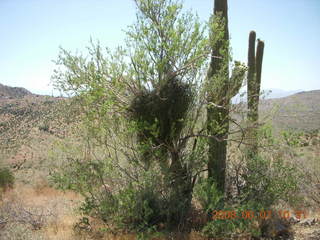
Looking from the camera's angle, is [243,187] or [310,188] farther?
[310,188]

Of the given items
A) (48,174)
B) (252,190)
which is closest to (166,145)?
(252,190)

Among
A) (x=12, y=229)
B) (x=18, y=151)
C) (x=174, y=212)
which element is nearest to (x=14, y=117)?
(x=18, y=151)

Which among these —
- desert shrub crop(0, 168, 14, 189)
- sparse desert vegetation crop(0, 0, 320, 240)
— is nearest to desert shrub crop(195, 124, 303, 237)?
sparse desert vegetation crop(0, 0, 320, 240)

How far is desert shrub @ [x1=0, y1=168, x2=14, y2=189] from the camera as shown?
1151 centimetres

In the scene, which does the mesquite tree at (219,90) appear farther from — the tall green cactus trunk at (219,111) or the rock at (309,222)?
the rock at (309,222)

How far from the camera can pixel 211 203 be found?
18.0 ft

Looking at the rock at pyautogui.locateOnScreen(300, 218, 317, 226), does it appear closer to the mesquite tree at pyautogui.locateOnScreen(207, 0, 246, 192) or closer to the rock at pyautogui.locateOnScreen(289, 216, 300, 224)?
the rock at pyautogui.locateOnScreen(289, 216, 300, 224)

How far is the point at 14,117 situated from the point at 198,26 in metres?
30.3

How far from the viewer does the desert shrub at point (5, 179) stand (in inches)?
453

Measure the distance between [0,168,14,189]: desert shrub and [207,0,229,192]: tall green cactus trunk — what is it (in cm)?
991

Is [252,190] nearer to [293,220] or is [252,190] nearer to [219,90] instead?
[293,220]

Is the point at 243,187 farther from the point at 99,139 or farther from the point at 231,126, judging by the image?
the point at 99,139

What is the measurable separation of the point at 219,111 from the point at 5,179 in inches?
417
